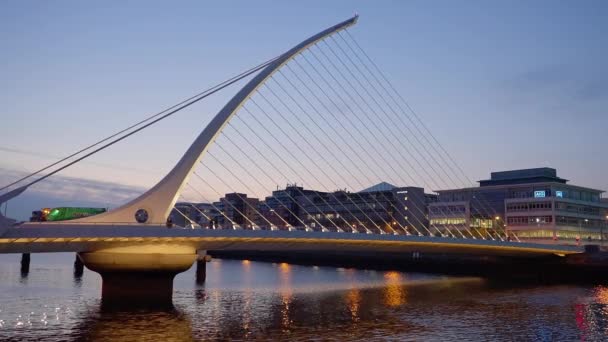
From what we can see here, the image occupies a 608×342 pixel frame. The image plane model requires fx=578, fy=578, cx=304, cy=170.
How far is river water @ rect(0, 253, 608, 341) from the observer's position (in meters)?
25.5

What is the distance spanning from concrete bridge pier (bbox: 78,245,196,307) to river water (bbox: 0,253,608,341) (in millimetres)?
1499

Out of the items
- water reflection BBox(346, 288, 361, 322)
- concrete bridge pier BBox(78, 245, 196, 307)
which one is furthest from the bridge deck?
water reflection BBox(346, 288, 361, 322)

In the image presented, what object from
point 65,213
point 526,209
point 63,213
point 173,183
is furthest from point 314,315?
point 526,209

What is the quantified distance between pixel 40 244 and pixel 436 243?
28131mm

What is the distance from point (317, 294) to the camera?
4412cm

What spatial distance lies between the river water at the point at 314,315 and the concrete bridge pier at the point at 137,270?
1499 millimetres

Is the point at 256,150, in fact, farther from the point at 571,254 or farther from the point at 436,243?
the point at 571,254

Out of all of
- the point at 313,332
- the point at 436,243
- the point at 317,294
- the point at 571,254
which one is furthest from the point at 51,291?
the point at 571,254

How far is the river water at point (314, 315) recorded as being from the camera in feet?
83.7

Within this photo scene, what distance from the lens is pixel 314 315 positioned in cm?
3188

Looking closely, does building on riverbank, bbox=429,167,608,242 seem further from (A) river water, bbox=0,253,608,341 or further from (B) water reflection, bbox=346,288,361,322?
(B) water reflection, bbox=346,288,361,322

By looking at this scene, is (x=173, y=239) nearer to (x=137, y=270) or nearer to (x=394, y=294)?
(x=137, y=270)

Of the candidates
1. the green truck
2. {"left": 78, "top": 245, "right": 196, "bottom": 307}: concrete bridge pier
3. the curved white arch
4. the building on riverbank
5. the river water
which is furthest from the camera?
the building on riverbank

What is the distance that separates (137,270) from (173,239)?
3938 mm
